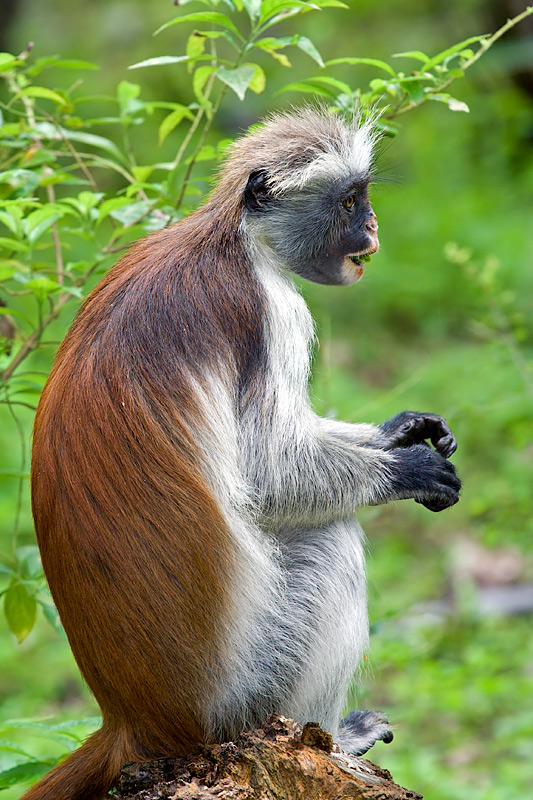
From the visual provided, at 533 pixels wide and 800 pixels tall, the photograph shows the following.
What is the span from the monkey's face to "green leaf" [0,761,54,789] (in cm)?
258

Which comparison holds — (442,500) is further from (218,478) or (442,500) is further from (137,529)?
(137,529)

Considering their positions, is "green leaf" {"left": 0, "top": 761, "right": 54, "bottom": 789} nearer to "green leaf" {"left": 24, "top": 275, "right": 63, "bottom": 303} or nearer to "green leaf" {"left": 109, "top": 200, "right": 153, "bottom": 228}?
"green leaf" {"left": 24, "top": 275, "right": 63, "bottom": 303}

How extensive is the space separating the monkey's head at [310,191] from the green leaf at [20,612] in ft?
6.79

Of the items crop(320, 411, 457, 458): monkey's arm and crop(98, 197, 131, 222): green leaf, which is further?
crop(320, 411, 457, 458): monkey's arm

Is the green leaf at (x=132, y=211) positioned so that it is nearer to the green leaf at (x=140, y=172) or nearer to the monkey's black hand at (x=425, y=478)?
the green leaf at (x=140, y=172)

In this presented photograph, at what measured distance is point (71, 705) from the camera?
8.55 metres

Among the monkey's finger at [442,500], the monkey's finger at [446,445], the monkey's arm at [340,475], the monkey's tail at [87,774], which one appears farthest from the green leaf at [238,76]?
the monkey's tail at [87,774]

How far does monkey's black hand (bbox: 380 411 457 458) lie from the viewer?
4562mm

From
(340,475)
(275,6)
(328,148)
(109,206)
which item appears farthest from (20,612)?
(275,6)

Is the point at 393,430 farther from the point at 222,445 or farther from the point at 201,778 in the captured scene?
the point at 201,778

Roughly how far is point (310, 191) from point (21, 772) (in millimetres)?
3000

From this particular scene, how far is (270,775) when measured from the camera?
330 cm

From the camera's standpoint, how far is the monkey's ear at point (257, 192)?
14.1 ft

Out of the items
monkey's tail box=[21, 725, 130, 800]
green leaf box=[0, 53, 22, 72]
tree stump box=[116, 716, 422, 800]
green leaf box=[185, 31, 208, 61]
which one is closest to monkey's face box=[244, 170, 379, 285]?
green leaf box=[185, 31, 208, 61]
